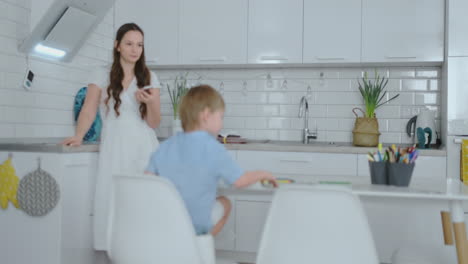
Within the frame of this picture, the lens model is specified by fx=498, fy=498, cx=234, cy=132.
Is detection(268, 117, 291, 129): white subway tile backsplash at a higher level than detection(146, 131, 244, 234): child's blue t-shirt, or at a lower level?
higher

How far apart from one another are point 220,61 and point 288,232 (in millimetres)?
2596

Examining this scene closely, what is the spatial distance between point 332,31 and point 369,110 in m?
0.64

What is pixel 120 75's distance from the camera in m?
2.65

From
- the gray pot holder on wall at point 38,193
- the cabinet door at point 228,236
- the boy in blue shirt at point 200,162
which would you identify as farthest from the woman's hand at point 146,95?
the cabinet door at point 228,236

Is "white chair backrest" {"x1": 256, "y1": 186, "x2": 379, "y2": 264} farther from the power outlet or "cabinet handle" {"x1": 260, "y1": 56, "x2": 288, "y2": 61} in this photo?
"cabinet handle" {"x1": 260, "y1": 56, "x2": 288, "y2": 61}

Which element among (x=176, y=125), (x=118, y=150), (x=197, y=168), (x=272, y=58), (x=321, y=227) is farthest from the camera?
(x=176, y=125)

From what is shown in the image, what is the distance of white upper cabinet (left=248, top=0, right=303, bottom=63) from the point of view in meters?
3.68

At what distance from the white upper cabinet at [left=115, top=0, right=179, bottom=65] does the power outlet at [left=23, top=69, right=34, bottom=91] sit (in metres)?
0.99

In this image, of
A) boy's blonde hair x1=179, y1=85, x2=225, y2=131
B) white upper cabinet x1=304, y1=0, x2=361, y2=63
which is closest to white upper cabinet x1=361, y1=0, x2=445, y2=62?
white upper cabinet x1=304, y1=0, x2=361, y2=63

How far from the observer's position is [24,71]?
316 centimetres

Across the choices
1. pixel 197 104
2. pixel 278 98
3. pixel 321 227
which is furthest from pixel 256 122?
pixel 321 227

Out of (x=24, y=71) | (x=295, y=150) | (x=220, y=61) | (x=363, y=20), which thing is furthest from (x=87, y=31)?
(x=363, y=20)

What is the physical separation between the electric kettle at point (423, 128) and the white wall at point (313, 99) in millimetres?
69

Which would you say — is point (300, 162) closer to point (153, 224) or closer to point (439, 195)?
point (439, 195)
